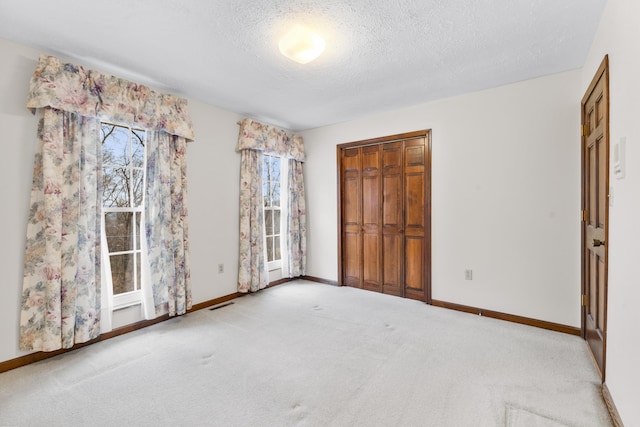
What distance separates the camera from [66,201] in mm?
2414

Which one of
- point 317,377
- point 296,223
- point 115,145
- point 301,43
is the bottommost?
point 317,377

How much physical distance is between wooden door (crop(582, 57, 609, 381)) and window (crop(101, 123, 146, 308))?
392cm

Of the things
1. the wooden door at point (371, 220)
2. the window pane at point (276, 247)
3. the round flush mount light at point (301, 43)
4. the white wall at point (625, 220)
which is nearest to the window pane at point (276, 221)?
the window pane at point (276, 247)

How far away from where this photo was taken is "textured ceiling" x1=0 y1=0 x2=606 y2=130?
74.0 inches

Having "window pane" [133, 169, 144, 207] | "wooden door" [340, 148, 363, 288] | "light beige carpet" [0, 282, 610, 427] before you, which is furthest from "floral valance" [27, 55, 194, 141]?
"wooden door" [340, 148, 363, 288]

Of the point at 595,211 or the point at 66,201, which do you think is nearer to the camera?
the point at 595,211

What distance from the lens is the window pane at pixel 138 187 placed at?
3037 mm

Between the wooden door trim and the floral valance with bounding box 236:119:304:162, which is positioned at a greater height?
the floral valance with bounding box 236:119:304:162

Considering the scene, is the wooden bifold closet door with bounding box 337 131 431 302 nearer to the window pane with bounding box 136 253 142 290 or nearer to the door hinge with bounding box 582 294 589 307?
the door hinge with bounding box 582 294 589 307

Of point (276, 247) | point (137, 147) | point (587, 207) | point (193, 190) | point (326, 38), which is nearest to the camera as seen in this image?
point (326, 38)

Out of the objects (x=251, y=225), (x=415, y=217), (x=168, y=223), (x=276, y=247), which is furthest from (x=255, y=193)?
(x=415, y=217)

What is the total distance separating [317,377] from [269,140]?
3.19 metres

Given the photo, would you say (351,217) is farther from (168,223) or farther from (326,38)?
(326,38)

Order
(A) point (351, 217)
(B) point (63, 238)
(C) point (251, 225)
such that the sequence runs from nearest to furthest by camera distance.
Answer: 1. (B) point (63, 238)
2. (C) point (251, 225)
3. (A) point (351, 217)
